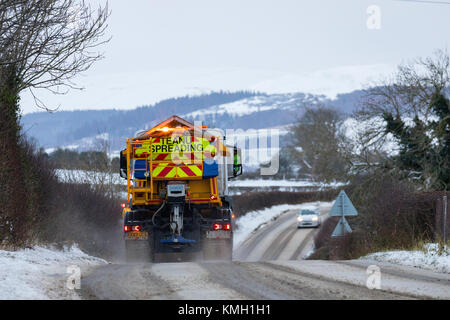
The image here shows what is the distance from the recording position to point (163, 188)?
16.7 meters

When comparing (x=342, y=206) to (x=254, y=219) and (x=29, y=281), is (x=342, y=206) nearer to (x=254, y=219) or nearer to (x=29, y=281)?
(x=29, y=281)

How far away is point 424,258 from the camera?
548 inches

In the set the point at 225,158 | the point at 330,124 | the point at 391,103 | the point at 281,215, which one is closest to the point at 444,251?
the point at 225,158

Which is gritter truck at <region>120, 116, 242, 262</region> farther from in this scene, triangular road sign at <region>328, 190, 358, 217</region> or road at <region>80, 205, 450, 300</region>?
triangular road sign at <region>328, 190, 358, 217</region>

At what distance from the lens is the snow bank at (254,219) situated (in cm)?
5283

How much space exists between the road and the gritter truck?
3633 millimetres

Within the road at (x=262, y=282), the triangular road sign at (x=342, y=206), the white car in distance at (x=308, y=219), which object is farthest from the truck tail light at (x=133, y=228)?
the white car in distance at (x=308, y=219)

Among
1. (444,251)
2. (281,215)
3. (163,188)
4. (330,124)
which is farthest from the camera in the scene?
(330,124)

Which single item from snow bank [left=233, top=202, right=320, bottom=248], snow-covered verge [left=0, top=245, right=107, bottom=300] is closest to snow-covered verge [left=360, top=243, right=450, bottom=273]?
snow-covered verge [left=0, top=245, right=107, bottom=300]

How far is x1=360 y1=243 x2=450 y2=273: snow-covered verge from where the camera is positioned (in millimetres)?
13078

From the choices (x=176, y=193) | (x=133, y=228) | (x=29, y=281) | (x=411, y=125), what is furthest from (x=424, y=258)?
(x=411, y=125)

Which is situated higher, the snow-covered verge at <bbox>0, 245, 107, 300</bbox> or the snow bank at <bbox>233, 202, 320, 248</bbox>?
the snow-covered verge at <bbox>0, 245, 107, 300</bbox>
